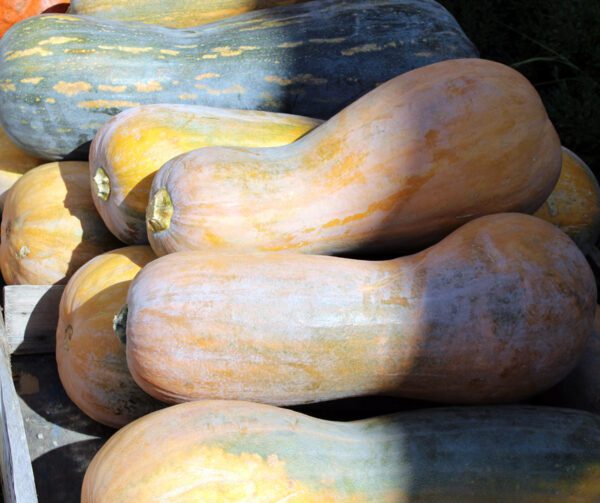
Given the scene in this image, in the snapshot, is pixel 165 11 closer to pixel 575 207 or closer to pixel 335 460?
pixel 575 207

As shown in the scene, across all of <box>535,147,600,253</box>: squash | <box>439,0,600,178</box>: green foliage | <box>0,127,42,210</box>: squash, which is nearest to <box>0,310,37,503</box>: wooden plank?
<box>0,127,42,210</box>: squash

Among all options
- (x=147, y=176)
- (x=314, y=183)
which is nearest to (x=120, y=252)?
(x=147, y=176)

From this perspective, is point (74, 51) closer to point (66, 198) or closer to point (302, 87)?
point (66, 198)

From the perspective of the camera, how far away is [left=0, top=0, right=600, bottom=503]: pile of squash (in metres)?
1.34

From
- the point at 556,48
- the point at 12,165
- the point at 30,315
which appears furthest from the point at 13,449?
the point at 556,48

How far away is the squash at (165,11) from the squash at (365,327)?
1.42m

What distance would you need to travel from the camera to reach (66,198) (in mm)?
2238

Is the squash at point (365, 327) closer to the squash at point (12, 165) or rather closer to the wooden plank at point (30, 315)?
the wooden plank at point (30, 315)

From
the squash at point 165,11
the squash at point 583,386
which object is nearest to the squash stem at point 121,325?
the squash at point 583,386

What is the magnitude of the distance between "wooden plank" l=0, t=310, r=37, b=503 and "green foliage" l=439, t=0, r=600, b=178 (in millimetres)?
2454

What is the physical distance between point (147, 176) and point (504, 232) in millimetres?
849

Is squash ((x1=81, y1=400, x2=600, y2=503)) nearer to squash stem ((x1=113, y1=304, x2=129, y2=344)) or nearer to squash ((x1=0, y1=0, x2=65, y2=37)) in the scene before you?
squash stem ((x1=113, y1=304, x2=129, y2=344))

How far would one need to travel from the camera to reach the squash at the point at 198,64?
229 centimetres

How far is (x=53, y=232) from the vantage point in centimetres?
220
